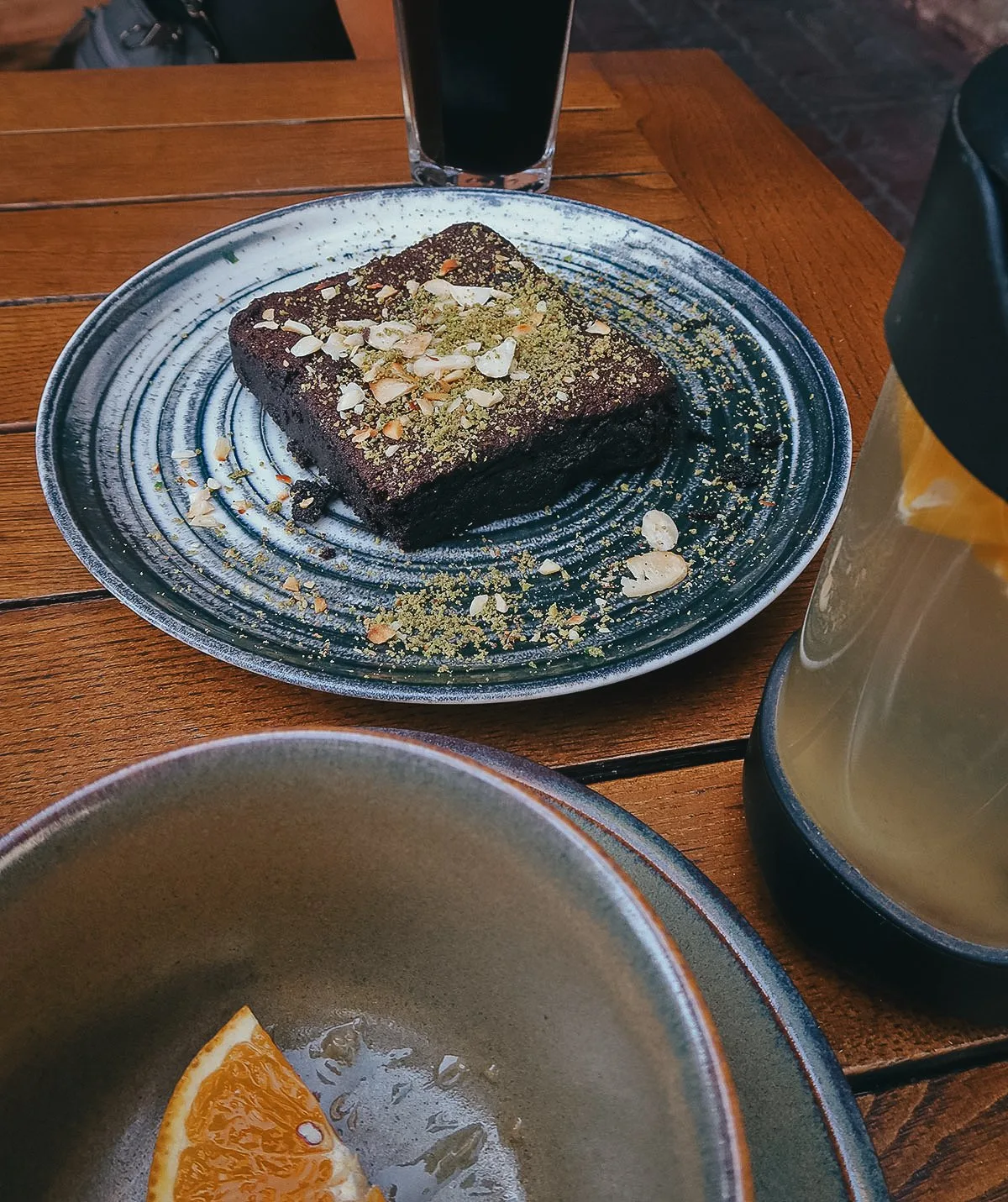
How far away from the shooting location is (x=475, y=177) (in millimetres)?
978

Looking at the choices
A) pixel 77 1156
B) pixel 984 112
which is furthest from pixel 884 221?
pixel 77 1156

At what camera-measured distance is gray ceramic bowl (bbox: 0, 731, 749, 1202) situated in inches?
10.9

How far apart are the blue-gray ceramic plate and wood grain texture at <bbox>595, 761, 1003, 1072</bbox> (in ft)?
0.26

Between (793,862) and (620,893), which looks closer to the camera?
(620,893)

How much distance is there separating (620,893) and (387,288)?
1.93 ft

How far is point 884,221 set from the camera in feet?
7.02

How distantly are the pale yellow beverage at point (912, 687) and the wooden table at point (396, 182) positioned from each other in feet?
0.24

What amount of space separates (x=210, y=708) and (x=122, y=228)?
1.85 feet

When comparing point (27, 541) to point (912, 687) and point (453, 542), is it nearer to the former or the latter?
point (453, 542)

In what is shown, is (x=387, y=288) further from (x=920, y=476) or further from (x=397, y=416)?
(x=920, y=476)

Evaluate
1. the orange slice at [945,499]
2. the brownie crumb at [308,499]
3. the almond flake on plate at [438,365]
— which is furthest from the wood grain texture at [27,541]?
the orange slice at [945,499]

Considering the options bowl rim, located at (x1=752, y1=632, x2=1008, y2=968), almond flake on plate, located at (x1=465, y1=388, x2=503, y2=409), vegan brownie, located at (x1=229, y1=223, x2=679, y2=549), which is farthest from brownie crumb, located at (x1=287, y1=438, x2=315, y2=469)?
bowl rim, located at (x1=752, y1=632, x2=1008, y2=968)

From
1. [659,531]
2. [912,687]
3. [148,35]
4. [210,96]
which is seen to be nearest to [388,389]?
[659,531]

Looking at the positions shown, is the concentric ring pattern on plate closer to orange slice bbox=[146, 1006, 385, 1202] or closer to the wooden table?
the wooden table
